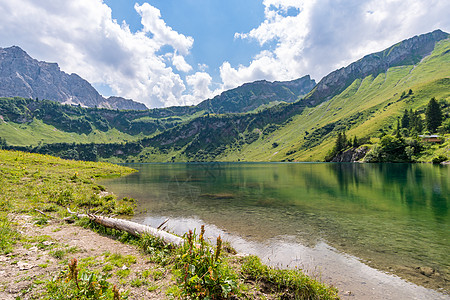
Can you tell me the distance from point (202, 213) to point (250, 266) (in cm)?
1720

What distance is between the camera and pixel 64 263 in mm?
10375

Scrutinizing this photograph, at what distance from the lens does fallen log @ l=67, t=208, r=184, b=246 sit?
40.5 ft

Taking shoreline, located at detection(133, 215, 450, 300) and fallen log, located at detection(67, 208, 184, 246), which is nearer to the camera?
shoreline, located at detection(133, 215, 450, 300)

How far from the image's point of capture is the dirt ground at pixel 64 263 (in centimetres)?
818

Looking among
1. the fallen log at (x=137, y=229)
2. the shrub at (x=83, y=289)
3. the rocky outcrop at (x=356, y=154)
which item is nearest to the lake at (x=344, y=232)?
the fallen log at (x=137, y=229)

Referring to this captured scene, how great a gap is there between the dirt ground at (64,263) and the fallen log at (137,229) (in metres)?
1.05

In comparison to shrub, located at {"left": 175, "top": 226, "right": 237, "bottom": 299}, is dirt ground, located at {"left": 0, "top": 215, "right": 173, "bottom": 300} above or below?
below

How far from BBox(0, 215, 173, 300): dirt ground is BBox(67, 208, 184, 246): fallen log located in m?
1.05

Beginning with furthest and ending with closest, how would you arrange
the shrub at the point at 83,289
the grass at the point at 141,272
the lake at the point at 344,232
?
1. the lake at the point at 344,232
2. the grass at the point at 141,272
3. the shrub at the point at 83,289

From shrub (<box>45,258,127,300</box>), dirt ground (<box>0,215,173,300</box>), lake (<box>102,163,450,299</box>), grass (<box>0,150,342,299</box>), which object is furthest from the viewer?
lake (<box>102,163,450,299</box>)

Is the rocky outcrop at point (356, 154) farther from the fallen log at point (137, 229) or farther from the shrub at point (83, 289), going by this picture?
the shrub at point (83, 289)

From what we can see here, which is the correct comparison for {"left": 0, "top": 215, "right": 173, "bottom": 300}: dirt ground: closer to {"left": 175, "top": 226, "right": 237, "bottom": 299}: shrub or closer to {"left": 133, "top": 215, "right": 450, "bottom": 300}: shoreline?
{"left": 175, "top": 226, "right": 237, "bottom": 299}: shrub

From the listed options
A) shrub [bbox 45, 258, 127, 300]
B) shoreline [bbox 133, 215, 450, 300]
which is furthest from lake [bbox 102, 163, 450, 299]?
shrub [bbox 45, 258, 127, 300]

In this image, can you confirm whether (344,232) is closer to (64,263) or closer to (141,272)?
(141,272)
